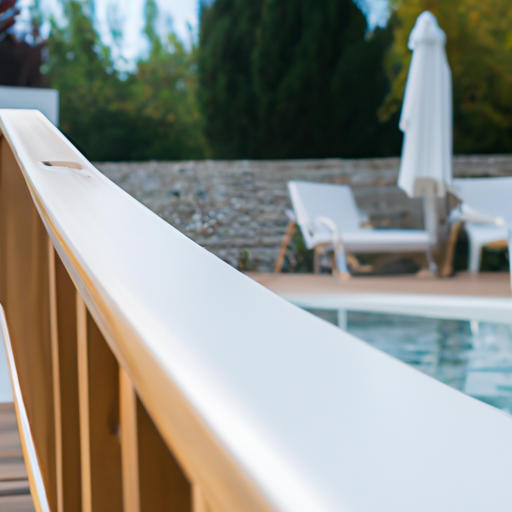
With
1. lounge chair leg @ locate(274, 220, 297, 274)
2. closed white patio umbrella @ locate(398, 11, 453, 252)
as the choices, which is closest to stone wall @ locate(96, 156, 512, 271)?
lounge chair leg @ locate(274, 220, 297, 274)

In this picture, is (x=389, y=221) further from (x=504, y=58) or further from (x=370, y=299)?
(x=504, y=58)

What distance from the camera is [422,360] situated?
2746mm

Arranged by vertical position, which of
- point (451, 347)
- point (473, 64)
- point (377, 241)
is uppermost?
point (473, 64)

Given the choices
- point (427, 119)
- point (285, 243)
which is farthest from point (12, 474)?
point (285, 243)

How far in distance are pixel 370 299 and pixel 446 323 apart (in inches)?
21.2

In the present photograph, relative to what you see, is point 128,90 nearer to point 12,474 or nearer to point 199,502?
point 12,474

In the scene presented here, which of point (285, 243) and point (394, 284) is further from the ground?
point (285, 243)

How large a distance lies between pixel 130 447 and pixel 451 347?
2.80 m

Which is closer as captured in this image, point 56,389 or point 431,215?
point 56,389

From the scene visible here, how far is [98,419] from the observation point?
0.62 m

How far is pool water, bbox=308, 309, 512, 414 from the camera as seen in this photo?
2.36m

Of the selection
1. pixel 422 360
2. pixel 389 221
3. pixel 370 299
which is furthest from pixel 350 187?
pixel 422 360

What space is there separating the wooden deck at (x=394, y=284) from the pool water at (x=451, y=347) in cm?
56

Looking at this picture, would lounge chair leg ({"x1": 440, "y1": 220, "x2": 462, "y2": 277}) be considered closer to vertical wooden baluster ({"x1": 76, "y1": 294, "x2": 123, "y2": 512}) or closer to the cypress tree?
the cypress tree
